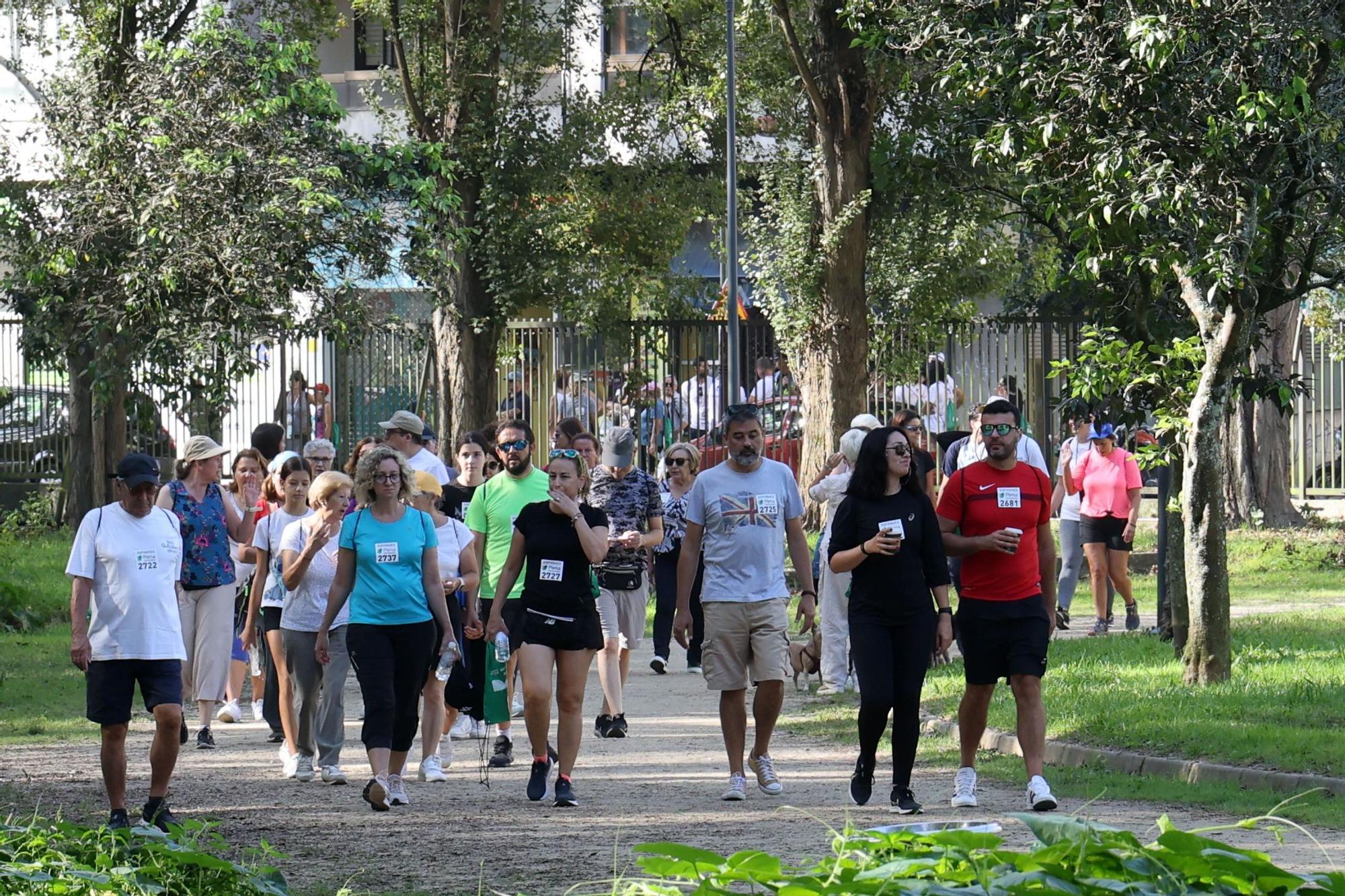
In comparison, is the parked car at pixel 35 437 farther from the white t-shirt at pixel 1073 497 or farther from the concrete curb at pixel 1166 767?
the concrete curb at pixel 1166 767

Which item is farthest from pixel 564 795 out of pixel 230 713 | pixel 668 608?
pixel 668 608

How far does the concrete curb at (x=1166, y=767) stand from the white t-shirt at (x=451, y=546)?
3.15m

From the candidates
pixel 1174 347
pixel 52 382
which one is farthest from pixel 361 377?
pixel 1174 347

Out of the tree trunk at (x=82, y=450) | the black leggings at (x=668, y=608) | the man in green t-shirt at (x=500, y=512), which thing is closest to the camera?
the man in green t-shirt at (x=500, y=512)

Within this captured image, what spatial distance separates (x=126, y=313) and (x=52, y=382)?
7.61 meters

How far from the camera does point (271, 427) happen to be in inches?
532

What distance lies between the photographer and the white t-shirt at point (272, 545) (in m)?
11.3

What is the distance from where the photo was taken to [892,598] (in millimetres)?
9047

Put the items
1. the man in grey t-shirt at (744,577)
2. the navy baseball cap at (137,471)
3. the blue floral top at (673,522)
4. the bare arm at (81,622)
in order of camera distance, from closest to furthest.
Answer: the bare arm at (81,622) → the navy baseball cap at (137,471) → the man in grey t-shirt at (744,577) → the blue floral top at (673,522)

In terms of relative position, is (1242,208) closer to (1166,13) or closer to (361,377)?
(1166,13)

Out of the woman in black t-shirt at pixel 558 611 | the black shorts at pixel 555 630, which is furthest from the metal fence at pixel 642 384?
the black shorts at pixel 555 630

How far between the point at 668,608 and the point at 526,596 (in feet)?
19.5

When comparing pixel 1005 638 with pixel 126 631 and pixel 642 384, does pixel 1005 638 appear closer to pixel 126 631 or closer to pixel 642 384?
pixel 126 631

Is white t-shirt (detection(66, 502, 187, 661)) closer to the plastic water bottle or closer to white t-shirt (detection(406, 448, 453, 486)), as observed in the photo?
the plastic water bottle
